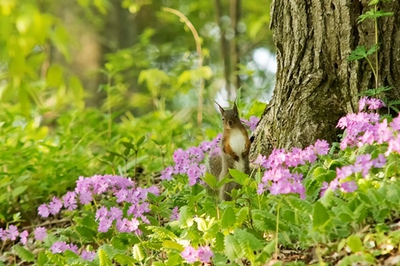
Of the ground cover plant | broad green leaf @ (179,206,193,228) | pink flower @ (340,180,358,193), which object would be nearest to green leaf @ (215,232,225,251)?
the ground cover plant

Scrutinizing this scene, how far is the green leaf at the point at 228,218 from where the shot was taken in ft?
10.1

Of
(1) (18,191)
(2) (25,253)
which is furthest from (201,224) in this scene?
(1) (18,191)

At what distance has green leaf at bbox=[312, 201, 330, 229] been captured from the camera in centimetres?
275

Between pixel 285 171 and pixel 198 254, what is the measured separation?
53 centimetres

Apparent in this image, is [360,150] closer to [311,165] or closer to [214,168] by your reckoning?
[311,165]

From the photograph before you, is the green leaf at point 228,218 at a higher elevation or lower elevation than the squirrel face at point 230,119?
lower

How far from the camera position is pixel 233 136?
12.2 feet

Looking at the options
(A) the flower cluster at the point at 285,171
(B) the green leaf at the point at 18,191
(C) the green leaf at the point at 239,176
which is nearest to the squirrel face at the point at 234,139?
(A) the flower cluster at the point at 285,171

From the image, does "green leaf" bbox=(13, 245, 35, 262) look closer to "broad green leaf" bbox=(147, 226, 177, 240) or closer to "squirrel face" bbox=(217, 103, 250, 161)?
"broad green leaf" bbox=(147, 226, 177, 240)

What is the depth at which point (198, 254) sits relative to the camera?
295cm

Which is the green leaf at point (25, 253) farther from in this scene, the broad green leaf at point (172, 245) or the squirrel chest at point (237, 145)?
the squirrel chest at point (237, 145)

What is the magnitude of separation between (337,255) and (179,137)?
3.14 metres

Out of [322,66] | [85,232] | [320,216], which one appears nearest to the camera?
[320,216]

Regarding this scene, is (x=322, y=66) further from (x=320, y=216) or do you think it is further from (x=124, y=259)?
(x=124, y=259)
